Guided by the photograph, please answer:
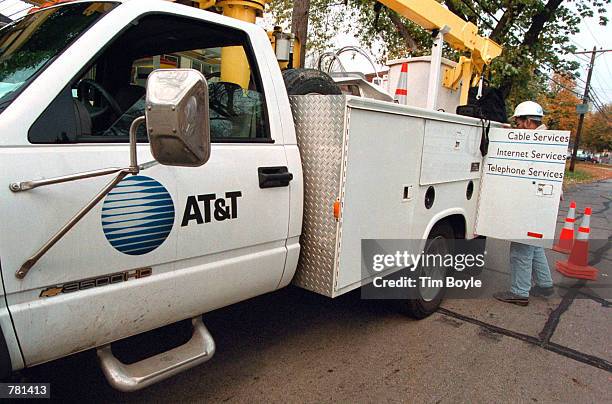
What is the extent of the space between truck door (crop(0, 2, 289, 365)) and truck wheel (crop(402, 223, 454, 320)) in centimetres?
167

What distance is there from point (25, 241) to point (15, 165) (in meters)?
0.28

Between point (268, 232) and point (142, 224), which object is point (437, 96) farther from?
point (142, 224)

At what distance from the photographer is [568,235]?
6.78 meters

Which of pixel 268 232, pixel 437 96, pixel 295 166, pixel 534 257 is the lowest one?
pixel 534 257

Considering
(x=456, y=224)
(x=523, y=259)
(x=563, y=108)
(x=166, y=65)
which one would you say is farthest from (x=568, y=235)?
(x=563, y=108)

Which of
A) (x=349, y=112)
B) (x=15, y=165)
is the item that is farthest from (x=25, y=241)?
(x=349, y=112)

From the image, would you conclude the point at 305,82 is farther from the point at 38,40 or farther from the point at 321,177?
the point at 38,40

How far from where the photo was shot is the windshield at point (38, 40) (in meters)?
1.88

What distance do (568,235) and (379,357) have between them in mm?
4825

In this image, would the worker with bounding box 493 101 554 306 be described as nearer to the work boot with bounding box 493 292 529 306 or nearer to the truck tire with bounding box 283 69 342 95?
the work boot with bounding box 493 292 529 306

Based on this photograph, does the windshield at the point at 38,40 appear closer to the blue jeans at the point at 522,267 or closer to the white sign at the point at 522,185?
the white sign at the point at 522,185

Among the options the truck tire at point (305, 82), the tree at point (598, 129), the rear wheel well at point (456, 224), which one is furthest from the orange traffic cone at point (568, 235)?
the tree at point (598, 129)

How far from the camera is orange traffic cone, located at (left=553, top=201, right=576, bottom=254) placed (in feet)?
21.7

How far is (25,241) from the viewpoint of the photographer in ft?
5.47
